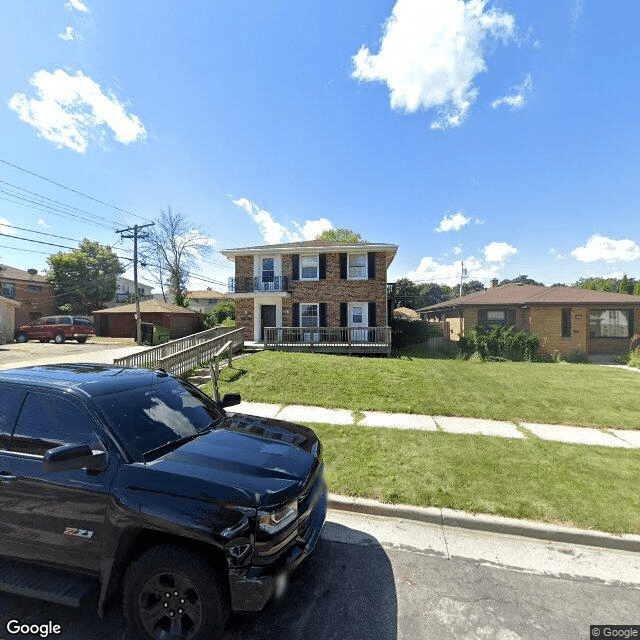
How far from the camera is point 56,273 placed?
116 feet

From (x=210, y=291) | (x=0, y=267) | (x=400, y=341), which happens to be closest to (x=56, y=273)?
(x=0, y=267)

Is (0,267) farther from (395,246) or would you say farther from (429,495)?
(429,495)

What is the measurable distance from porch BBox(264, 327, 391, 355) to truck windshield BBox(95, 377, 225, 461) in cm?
1200

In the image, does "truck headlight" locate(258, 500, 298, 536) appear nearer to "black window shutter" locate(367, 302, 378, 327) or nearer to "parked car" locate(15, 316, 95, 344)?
"black window shutter" locate(367, 302, 378, 327)

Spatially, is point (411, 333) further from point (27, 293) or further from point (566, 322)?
point (27, 293)

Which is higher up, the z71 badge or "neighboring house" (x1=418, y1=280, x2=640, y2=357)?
"neighboring house" (x1=418, y1=280, x2=640, y2=357)

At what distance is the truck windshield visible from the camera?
247cm

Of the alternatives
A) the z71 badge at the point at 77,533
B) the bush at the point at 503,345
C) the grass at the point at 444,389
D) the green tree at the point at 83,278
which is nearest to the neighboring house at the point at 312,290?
the bush at the point at 503,345

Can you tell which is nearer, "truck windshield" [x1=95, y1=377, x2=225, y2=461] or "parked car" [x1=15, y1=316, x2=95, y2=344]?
"truck windshield" [x1=95, y1=377, x2=225, y2=461]

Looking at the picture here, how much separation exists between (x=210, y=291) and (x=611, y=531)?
2528 inches

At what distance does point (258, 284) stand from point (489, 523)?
16592 millimetres

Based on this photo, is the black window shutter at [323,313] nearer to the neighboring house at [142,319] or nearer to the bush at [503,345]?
the bush at [503,345]

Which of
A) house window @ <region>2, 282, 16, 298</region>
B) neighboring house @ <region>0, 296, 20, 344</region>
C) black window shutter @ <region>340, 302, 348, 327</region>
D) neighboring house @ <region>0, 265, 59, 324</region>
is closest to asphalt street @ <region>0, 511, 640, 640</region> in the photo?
black window shutter @ <region>340, 302, 348, 327</region>

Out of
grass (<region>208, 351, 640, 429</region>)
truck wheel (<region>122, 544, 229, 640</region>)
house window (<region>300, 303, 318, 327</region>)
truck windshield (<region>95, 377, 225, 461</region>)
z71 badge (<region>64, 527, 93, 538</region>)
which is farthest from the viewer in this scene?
house window (<region>300, 303, 318, 327</region>)
